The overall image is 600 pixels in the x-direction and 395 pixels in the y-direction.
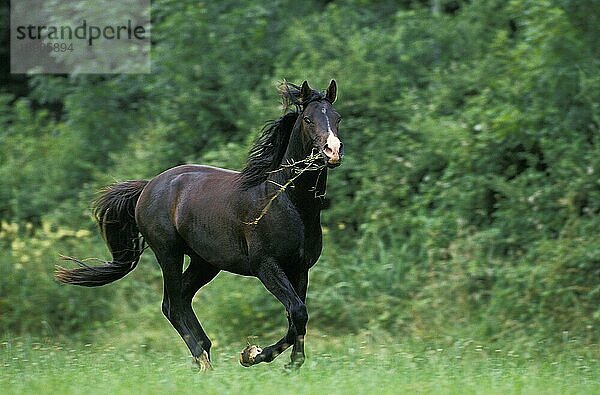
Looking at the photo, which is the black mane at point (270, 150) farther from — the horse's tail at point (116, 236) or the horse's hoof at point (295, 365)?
the horse's tail at point (116, 236)

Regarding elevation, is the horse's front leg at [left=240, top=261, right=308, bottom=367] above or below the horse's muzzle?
below

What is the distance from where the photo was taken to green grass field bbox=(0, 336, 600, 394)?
22.1ft

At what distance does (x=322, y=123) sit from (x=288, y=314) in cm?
146

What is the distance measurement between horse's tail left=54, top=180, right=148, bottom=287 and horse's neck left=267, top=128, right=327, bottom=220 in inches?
91.9

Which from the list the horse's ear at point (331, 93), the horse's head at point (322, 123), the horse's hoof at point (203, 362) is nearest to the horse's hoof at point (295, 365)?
the horse's hoof at point (203, 362)

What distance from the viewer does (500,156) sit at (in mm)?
13562

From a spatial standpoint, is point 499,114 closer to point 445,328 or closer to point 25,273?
point 445,328

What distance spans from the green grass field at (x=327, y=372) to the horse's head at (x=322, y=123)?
1546 mm

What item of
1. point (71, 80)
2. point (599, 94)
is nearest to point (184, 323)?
point (599, 94)

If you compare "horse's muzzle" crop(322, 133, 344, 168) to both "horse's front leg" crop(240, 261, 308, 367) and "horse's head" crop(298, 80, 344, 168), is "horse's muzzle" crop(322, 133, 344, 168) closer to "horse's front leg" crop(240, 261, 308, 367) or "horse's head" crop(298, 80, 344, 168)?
"horse's head" crop(298, 80, 344, 168)

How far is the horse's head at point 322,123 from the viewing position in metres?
7.32

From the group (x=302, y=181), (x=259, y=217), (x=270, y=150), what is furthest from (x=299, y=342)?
(x=270, y=150)

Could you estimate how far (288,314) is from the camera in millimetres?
7930

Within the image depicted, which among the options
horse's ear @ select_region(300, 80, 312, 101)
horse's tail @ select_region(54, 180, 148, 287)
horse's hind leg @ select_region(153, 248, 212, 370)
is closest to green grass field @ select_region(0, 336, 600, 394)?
horse's hind leg @ select_region(153, 248, 212, 370)
